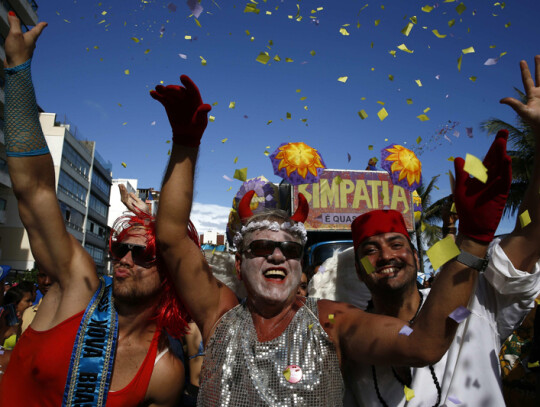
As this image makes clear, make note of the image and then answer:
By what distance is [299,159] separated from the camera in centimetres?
611

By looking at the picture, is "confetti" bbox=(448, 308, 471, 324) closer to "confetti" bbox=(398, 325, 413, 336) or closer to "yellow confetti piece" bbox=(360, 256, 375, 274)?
"confetti" bbox=(398, 325, 413, 336)

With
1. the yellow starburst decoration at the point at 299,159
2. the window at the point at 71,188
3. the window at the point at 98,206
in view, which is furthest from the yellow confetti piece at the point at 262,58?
the window at the point at 98,206

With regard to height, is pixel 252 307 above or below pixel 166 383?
above

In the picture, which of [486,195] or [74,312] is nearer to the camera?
[486,195]

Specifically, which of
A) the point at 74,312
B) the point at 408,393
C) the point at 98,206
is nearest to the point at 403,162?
the point at 408,393

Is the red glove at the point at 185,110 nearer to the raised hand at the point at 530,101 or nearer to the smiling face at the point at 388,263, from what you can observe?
the smiling face at the point at 388,263

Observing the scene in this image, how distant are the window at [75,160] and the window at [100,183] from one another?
2.01 m

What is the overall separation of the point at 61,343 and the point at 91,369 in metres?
0.22

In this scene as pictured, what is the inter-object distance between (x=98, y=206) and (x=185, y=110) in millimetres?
47328

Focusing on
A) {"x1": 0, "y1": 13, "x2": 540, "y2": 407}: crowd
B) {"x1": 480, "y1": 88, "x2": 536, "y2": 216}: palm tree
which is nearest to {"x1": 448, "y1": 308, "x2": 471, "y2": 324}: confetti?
{"x1": 0, "y1": 13, "x2": 540, "y2": 407}: crowd

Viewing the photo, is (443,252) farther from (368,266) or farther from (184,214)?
(184,214)

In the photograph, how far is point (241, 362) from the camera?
1.87 metres

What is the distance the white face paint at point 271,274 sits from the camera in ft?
6.77

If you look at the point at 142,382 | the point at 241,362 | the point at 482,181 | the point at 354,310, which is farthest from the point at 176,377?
the point at 482,181
